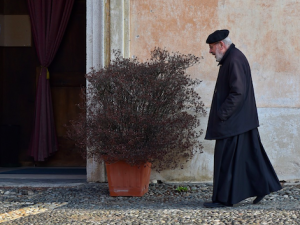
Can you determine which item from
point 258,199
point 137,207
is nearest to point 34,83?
point 137,207

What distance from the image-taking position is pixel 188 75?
6.52 metres

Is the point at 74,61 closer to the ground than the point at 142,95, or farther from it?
farther from it

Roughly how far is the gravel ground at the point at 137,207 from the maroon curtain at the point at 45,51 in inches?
65.1

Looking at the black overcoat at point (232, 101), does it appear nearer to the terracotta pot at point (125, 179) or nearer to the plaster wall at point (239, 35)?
the terracotta pot at point (125, 179)

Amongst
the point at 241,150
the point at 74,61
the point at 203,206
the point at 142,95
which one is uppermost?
the point at 74,61

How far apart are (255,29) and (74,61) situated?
3078 millimetres

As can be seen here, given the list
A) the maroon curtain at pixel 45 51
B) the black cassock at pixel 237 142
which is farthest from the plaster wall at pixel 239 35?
the maroon curtain at pixel 45 51

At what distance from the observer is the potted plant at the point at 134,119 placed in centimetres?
549

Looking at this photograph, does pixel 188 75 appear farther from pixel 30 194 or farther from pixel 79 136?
pixel 30 194

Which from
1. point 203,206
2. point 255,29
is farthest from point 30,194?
point 255,29

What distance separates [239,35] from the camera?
6.62 metres

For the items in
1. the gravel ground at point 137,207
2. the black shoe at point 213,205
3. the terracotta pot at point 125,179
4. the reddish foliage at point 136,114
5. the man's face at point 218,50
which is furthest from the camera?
the terracotta pot at point 125,179

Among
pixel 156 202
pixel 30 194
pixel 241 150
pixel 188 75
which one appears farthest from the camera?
pixel 188 75

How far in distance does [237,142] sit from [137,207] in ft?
3.83
